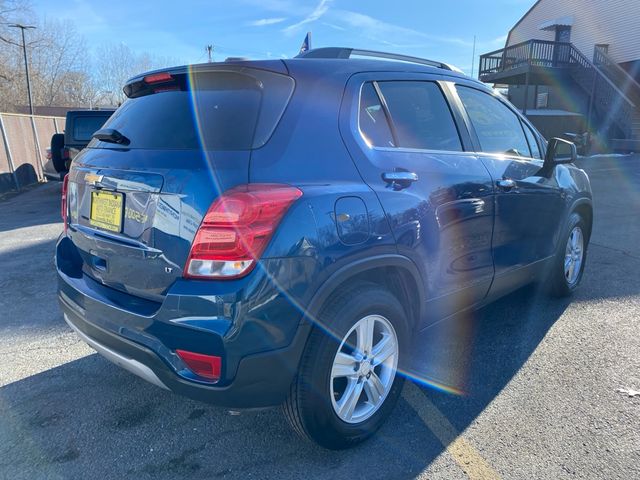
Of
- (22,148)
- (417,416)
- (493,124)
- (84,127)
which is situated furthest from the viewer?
(22,148)

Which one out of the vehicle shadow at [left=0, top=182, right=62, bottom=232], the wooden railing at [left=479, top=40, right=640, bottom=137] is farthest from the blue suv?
the wooden railing at [left=479, top=40, right=640, bottom=137]

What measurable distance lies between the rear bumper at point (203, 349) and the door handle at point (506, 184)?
1.85 meters

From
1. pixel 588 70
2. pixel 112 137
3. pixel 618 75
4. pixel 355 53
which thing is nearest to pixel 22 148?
pixel 112 137

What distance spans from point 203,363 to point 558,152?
10.7ft

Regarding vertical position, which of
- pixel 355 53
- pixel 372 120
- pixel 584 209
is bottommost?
pixel 584 209

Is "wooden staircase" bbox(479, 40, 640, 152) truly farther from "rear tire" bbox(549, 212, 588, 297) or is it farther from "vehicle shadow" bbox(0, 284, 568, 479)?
"vehicle shadow" bbox(0, 284, 568, 479)

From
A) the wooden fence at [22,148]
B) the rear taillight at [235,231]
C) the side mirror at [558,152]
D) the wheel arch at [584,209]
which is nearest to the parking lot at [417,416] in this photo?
the wheel arch at [584,209]

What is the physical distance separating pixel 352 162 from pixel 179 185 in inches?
31.8

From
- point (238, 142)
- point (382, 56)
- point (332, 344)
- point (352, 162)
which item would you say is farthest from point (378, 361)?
point (382, 56)

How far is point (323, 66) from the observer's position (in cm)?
241

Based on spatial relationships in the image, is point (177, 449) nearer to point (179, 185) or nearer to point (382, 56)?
point (179, 185)

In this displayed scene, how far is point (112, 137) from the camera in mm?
2451

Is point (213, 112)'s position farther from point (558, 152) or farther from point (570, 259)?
point (570, 259)

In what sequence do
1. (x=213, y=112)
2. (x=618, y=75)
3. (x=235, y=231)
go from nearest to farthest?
(x=235, y=231), (x=213, y=112), (x=618, y=75)
